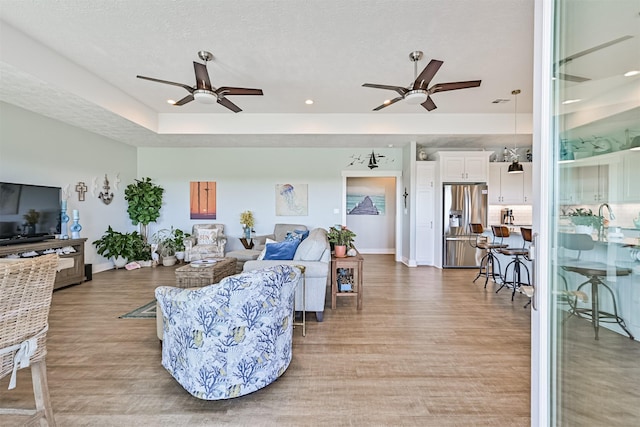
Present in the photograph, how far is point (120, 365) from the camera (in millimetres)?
2488

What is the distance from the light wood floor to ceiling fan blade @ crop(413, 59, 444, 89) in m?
2.67

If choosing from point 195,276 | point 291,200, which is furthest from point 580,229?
point 291,200

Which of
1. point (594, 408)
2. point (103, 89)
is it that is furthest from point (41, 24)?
point (594, 408)

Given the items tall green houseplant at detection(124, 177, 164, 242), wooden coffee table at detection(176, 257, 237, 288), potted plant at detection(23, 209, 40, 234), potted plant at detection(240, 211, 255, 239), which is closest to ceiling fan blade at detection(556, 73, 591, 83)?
wooden coffee table at detection(176, 257, 237, 288)

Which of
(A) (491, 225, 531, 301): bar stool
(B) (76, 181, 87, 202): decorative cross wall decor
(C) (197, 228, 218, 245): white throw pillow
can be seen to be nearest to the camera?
(A) (491, 225, 531, 301): bar stool

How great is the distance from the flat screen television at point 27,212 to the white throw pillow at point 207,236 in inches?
93.7

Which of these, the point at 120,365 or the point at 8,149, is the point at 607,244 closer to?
the point at 120,365

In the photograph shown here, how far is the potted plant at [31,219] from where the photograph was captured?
4.44 metres

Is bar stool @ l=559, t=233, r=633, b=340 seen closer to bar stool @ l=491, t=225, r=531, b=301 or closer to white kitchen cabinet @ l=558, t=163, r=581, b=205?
white kitchen cabinet @ l=558, t=163, r=581, b=205

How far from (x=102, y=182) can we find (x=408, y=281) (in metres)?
6.19

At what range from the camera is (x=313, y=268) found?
333 centimetres

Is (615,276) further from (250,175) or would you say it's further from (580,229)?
(250,175)

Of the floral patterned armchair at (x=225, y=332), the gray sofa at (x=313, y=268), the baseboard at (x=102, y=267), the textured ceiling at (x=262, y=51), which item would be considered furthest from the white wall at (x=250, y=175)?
the floral patterned armchair at (x=225, y=332)

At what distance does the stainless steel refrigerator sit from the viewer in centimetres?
630
